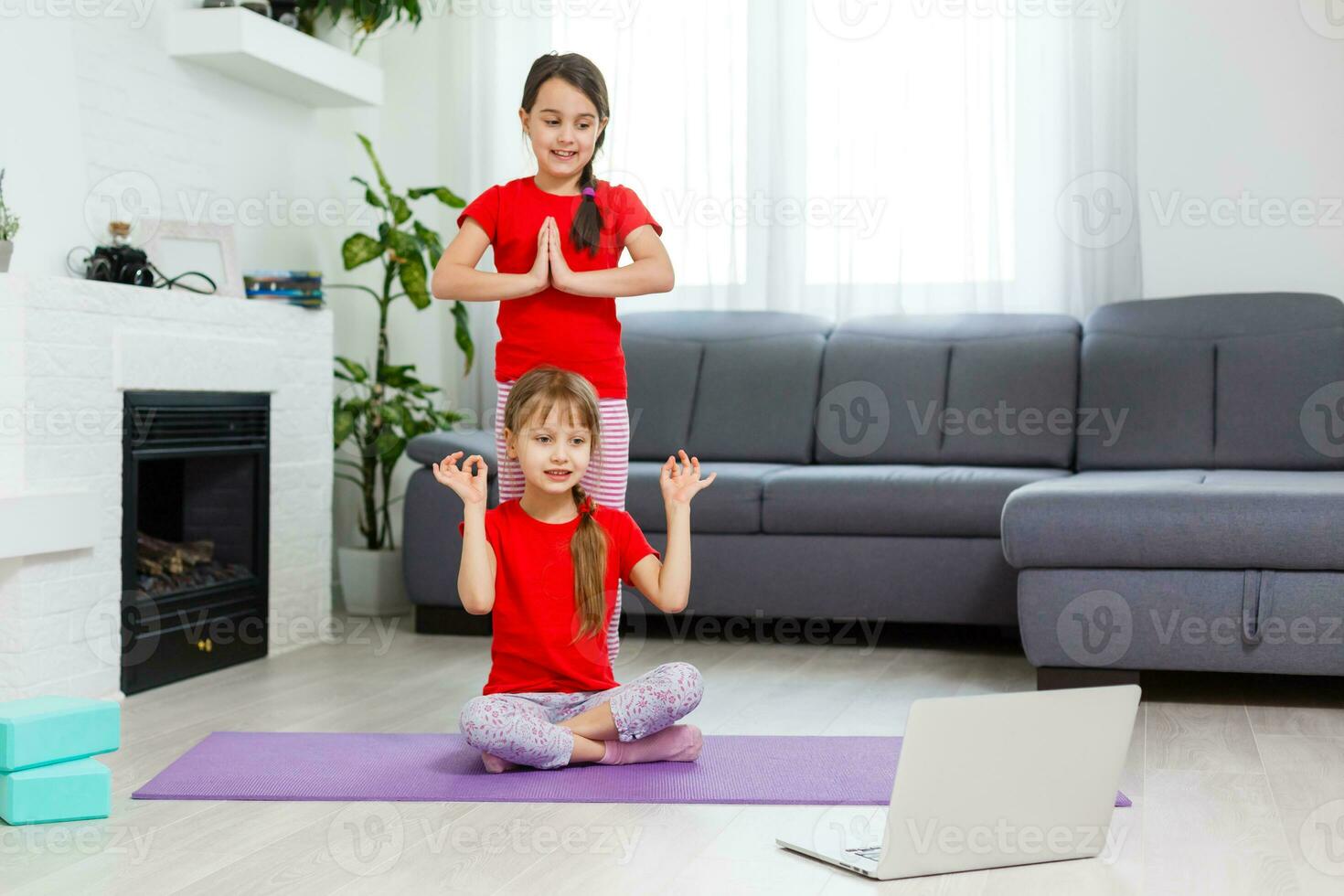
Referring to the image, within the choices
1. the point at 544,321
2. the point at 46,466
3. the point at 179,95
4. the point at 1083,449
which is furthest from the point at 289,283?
the point at 1083,449

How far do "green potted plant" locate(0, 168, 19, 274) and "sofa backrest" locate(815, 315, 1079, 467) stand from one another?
7.18 ft

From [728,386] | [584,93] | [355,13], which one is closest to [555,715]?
[584,93]

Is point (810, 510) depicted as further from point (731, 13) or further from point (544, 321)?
point (731, 13)

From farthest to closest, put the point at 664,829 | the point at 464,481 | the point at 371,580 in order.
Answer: the point at 371,580, the point at 464,481, the point at 664,829

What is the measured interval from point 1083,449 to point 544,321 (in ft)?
6.31

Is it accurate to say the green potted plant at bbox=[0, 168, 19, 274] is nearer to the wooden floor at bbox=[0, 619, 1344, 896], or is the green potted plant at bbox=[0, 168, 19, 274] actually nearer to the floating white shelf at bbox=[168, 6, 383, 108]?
the floating white shelf at bbox=[168, 6, 383, 108]

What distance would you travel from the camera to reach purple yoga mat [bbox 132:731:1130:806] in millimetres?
2217

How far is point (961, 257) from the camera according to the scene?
4367 millimetres

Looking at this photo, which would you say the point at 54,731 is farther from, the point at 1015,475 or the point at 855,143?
the point at 855,143

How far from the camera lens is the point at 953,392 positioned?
13.3 ft

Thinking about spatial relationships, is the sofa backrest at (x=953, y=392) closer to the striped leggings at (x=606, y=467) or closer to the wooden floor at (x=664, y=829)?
the wooden floor at (x=664, y=829)

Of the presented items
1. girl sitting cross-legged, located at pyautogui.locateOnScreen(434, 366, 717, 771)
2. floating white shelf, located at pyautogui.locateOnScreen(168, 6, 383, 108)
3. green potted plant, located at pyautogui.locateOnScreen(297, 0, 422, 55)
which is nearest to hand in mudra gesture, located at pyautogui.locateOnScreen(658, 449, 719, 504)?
girl sitting cross-legged, located at pyautogui.locateOnScreen(434, 366, 717, 771)

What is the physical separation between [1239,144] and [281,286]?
2.77 meters

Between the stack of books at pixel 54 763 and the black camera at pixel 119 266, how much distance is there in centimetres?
131
